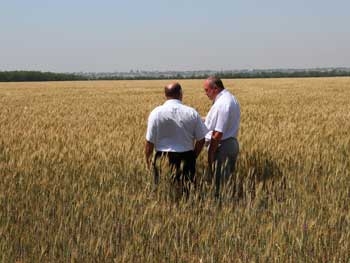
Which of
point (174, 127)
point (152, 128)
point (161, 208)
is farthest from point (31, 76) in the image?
point (161, 208)

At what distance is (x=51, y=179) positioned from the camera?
5082 millimetres

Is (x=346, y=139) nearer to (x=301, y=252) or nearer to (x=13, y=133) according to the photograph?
(x=301, y=252)

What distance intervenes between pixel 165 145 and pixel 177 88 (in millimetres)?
594

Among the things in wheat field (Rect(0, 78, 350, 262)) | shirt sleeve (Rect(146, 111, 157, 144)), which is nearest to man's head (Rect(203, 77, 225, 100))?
shirt sleeve (Rect(146, 111, 157, 144))

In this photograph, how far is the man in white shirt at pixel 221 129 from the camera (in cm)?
505

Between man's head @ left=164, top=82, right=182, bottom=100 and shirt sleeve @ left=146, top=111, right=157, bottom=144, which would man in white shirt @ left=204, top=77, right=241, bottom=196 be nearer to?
man's head @ left=164, top=82, right=182, bottom=100

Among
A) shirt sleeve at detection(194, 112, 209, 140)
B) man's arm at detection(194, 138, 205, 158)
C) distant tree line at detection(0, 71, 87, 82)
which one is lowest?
distant tree line at detection(0, 71, 87, 82)

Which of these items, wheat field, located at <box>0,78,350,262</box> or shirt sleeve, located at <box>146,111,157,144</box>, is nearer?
wheat field, located at <box>0,78,350,262</box>

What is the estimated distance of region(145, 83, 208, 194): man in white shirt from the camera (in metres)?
4.96

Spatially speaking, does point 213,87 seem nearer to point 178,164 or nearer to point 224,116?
point 224,116

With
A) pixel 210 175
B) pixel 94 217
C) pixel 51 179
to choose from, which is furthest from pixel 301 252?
pixel 51 179

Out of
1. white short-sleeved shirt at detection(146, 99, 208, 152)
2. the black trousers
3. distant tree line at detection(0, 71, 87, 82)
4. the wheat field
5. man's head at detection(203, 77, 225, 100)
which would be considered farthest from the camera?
distant tree line at detection(0, 71, 87, 82)

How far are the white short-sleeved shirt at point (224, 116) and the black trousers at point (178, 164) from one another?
372 mm

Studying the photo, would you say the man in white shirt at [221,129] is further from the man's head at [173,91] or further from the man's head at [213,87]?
the man's head at [173,91]
